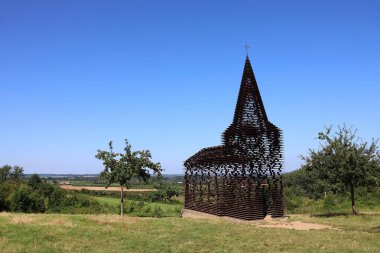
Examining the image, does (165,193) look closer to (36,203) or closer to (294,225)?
(36,203)

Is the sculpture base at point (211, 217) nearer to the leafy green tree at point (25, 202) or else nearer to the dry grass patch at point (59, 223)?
the dry grass patch at point (59, 223)

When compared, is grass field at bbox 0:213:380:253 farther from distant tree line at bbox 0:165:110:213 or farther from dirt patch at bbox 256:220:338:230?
distant tree line at bbox 0:165:110:213

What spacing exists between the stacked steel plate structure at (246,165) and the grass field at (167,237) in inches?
159

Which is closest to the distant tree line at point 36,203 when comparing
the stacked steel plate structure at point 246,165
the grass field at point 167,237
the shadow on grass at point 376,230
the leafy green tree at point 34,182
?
the leafy green tree at point 34,182

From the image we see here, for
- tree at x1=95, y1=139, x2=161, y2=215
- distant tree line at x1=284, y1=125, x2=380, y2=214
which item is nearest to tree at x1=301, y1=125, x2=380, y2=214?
distant tree line at x1=284, y1=125, x2=380, y2=214

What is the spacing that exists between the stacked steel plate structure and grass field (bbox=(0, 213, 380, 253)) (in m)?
4.03

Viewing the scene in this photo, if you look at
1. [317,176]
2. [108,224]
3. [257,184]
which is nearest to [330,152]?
[317,176]

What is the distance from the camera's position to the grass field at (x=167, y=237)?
13.4 meters

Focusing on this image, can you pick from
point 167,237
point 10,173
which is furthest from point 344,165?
point 10,173

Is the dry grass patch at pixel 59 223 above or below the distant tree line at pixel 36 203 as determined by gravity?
above

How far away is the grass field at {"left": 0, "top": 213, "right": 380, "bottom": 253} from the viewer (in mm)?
13398

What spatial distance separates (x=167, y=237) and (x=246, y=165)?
885 cm

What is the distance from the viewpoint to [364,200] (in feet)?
120

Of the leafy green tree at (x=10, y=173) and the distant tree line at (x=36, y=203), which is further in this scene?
the leafy green tree at (x=10, y=173)
